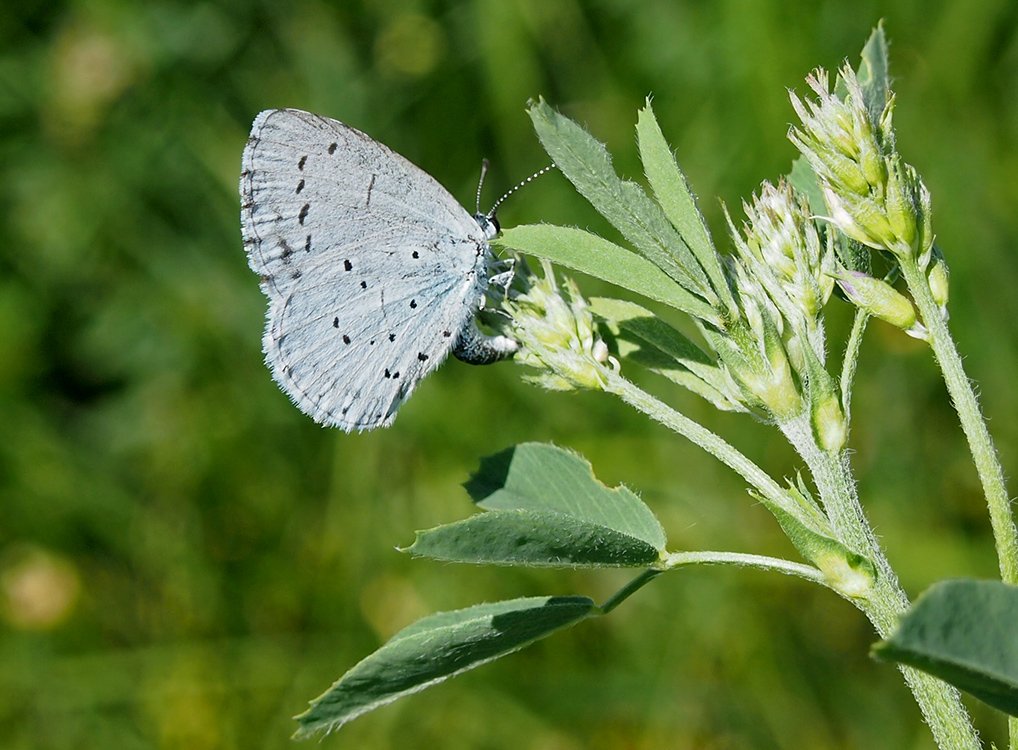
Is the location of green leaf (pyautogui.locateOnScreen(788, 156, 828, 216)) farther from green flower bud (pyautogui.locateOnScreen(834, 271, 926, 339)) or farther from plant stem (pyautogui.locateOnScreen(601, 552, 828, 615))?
plant stem (pyautogui.locateOnScreen(601, 552, 828, 615))

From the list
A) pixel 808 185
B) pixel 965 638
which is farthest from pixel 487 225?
pixel 965 638

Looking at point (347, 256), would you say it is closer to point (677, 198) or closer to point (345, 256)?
point (345, 256)

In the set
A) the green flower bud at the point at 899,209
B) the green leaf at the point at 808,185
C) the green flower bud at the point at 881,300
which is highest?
the green leaf at the point at 808,185

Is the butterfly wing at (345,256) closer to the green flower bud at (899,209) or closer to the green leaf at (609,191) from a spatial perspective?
the green leaf at (609,191)

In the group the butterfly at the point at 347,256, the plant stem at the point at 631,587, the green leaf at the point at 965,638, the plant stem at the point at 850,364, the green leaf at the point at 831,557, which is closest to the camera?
the green leaf at the point at 965,638

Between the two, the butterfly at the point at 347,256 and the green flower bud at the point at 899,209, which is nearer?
the green flower bud at the point at 899,209

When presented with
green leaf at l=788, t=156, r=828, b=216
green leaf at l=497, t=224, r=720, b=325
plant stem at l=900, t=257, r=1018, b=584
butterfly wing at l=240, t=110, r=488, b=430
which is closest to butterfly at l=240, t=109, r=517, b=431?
butterfly wing at l=240, t=110, r=488, b=430

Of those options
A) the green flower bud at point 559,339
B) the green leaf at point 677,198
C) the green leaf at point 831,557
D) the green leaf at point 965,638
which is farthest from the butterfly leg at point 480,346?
the green leaf at point 965,638

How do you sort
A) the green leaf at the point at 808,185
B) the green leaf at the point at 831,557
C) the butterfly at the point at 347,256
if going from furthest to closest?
the butterfly at the point at 347,256 < the green leaf at the point at 808,185 < the green leaf at the point at 831,557
